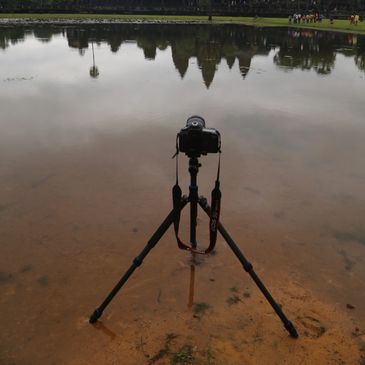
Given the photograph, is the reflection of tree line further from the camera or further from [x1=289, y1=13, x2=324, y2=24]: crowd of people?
[x1=289, y1=13, x2=324, y2=24]: crowd of people

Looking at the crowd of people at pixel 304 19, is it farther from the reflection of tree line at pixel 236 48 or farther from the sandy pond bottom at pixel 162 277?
the sandy pond bottom at pixel 162 277

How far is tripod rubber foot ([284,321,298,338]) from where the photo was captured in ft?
12.1

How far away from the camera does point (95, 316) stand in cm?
394

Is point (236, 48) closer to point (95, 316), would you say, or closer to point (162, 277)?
point (162, 277)

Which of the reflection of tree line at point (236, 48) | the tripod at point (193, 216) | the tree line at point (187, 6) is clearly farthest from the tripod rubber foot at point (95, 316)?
the tree line at point (187, 6)

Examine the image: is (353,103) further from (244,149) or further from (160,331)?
(160,331)

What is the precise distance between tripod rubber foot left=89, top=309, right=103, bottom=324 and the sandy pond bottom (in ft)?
0.25

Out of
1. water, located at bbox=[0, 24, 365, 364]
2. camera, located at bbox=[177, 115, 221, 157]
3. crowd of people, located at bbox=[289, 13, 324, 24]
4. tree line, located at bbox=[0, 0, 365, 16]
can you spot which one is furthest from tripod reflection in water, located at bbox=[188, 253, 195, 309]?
tree line, located at bbox=[0, 0, 365, 16]

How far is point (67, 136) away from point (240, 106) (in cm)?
595

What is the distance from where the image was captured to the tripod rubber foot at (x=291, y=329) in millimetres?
3701

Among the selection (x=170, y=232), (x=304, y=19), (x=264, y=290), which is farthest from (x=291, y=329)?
(x=304, y=19)

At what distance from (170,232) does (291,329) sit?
2.45m

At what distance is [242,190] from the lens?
6840mm

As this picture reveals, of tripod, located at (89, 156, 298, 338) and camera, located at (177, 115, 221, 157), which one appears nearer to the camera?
camera, located at (177, 115, 221, 157)
